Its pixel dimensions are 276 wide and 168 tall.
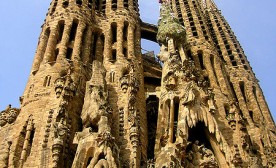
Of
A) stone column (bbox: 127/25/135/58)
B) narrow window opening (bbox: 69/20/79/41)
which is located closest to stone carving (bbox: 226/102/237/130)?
stone column (bbox: 127/25/135/58)

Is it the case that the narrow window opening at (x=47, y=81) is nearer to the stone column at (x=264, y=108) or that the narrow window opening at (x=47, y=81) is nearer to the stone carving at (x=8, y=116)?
the stone carving at (x=8, y=116)

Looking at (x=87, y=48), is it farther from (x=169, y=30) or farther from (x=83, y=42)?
(x=169, y=30)

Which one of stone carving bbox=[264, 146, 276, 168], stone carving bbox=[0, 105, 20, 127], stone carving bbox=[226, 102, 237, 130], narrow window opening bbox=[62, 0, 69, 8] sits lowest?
stone carving bbox=[264, 146, 276, 168]

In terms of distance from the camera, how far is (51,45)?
2319 centimetres

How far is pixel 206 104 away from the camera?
73.7 ft

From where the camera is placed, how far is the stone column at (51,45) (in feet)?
73.6

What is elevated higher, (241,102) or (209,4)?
(209,4)

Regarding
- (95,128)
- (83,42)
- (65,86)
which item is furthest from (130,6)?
(95,128)

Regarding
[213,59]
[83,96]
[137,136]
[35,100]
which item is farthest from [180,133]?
[213,59]

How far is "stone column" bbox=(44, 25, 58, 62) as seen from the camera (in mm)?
22433

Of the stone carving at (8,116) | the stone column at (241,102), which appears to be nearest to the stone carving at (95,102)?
the stone carving at (8,116)

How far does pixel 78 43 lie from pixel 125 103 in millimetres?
4806

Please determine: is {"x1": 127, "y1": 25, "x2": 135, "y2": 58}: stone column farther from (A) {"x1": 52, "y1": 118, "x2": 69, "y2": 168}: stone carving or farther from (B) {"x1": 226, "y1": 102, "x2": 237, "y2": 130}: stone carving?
(A) {"x1": 52, "y1": 118, "x2": 69, "y2": 168}: stone carving

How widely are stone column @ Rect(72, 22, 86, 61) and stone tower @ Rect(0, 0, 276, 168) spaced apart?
0.06 m
